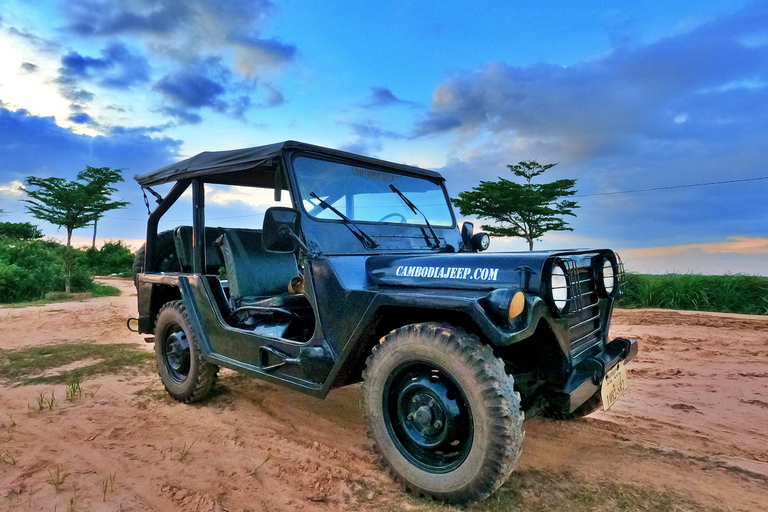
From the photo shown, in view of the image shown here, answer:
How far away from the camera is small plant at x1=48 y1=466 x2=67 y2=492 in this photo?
9.06ft

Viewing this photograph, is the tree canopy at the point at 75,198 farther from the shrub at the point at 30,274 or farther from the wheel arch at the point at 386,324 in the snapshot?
the wheel arch at the point at 386,324

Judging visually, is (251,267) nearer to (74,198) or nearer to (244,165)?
(244,165)

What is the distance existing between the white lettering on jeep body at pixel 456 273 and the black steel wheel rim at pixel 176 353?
2589mm

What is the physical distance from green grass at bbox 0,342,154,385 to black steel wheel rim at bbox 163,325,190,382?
127cm

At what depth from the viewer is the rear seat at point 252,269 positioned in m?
4.11

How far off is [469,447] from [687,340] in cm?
644

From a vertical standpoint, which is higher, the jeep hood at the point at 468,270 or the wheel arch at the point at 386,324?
the jeep hood at the point at 468,270

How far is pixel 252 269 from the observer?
4238mm

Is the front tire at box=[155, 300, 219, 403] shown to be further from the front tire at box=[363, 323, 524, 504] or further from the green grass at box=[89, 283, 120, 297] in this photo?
the green grass at box=[89, 283, 120, 297]

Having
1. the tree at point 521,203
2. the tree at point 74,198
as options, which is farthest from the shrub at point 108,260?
the tree at point 521,203

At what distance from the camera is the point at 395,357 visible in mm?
2584

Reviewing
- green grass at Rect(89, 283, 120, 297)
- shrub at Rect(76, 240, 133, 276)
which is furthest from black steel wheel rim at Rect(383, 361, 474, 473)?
shrub at Rect(76, 240, 133, 276)

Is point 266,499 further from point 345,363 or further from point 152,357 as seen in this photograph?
point 152,357

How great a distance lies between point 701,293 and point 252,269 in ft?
38.5
